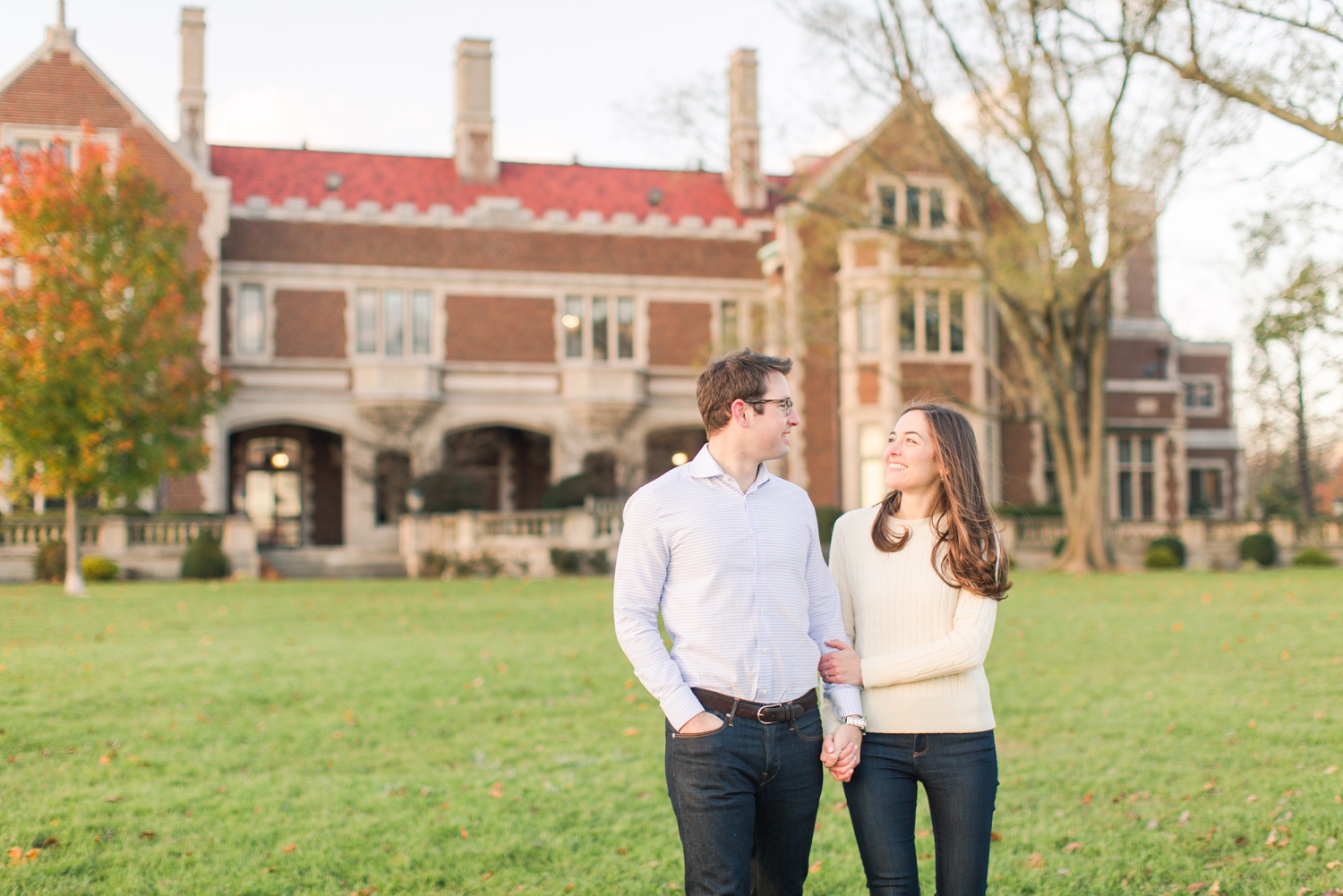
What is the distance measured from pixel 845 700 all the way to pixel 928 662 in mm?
229

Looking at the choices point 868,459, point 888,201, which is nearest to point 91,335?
point 868,459

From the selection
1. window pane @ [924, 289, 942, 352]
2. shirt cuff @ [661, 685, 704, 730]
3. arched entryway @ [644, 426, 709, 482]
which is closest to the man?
shirt cuff @ [661, 685, 704, 730]

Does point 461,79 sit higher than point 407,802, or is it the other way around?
point 461,79

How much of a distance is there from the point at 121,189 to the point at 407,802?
590 inches

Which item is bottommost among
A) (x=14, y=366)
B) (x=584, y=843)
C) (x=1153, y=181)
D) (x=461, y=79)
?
(x=584, y=843)

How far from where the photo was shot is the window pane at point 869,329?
2339 cm

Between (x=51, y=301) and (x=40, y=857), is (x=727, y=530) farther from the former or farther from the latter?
(x=51, y=301)

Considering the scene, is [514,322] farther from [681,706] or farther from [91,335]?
[681,706]

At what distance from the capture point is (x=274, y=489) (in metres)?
26.9

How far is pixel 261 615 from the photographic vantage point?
13.5 metres

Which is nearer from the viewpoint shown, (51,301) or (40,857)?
(40,857)

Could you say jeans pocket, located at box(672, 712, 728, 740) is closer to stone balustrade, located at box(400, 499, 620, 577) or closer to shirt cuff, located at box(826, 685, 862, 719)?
shirt cuff, located at box(826, 685, 862, 719)

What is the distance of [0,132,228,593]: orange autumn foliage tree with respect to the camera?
16.3 m

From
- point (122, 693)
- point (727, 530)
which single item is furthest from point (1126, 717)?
point (122, 693)
